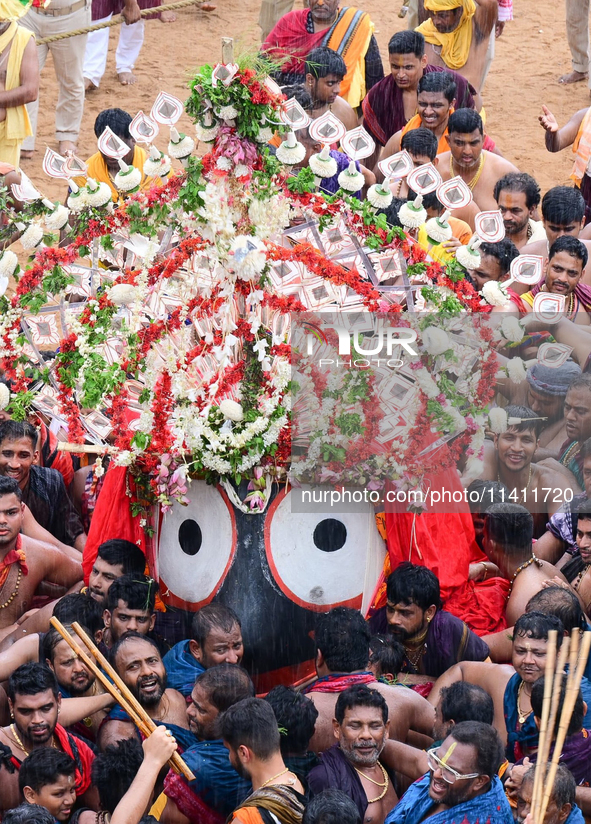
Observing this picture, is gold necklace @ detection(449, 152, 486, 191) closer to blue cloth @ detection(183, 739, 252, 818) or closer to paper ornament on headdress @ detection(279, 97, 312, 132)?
paper ornament on headdress @ detection(279, 97, 312, 132)

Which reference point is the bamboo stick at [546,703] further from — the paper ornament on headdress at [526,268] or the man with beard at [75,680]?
the paper ornament on headdress at [526,268]

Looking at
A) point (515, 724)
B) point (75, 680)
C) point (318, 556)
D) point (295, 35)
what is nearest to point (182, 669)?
point (75, 680)

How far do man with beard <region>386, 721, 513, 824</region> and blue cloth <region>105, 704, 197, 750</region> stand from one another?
3.01 feet

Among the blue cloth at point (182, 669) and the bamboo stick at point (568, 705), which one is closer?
the bamboo stick at point (568, 705)

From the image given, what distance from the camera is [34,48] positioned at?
8.76 metres

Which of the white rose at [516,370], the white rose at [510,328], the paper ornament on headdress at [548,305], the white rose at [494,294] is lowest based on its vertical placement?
the white rose at [516,370]

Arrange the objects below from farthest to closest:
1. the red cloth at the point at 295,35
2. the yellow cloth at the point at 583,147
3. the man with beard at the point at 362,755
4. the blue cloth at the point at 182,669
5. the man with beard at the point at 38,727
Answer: the red cloth at the point at 295,35
the yellow cloth at the point at 583,147
the blue cloth at the point at 182,669
the man with beard at the point at 38,727
the man with beard at the point at 362,755

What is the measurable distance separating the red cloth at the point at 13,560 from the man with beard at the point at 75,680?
796 millimetres

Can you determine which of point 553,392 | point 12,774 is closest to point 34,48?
point 553,392

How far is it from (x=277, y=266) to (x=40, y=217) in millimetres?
1190

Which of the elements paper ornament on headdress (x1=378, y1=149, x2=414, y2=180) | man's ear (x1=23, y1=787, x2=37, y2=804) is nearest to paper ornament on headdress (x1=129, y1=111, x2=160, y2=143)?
paper ornament on headdress (x1=378, y1=149, x2=414, y2=180)

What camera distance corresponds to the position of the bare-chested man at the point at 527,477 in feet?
20.4

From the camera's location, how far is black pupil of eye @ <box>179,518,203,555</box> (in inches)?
222

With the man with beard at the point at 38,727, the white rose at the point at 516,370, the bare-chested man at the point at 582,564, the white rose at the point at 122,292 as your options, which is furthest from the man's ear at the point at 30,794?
the white rose at the point at 516,370
